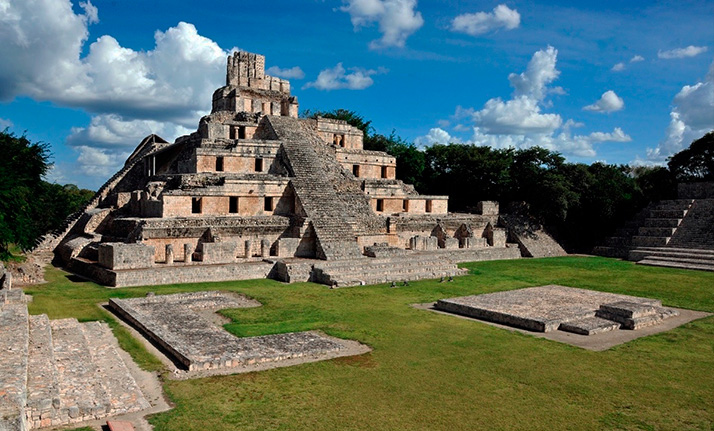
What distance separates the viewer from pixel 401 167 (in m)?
40.2

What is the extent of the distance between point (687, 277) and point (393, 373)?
17.5 m

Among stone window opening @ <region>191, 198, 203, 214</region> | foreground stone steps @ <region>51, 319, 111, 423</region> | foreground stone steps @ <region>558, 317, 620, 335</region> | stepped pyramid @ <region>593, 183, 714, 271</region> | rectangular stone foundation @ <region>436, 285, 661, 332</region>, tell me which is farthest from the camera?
stepped pyramid @ <region>593, 183, 714, 271</region>

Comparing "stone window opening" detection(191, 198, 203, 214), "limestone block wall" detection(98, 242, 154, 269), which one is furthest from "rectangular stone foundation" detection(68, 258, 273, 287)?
"stone window opening" detection(191, 198, 203, 214)

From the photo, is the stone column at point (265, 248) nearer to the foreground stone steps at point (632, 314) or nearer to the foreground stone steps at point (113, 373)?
the foreground stone steps at point (113, 373)

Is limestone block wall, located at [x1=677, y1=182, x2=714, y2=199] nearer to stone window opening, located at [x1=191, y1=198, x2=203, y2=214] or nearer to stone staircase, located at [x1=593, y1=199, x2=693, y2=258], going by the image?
stone staircase, located at [x1=593, y1=199, x2=693, y2=258]

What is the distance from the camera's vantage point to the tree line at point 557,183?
3194 cm

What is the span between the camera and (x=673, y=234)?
2941 centimetres

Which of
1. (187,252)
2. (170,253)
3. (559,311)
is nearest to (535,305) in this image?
(559,311)

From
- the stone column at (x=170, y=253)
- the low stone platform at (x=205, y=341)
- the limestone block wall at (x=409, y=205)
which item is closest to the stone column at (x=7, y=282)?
the low stone platform at (x=205, y=341)

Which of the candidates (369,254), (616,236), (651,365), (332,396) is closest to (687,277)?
(616,236)

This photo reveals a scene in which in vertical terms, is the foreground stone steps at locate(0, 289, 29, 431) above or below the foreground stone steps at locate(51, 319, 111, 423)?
above

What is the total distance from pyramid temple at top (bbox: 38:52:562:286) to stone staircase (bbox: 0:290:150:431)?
21.5 feet

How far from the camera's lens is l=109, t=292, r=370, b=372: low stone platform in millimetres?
9617

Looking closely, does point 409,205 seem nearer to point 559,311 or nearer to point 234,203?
point 234,203
